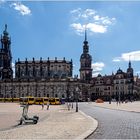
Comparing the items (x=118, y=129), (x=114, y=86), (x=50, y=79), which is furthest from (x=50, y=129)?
(x=114, y=86)

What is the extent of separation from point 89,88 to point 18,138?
166 metres

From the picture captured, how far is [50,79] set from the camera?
17088cm

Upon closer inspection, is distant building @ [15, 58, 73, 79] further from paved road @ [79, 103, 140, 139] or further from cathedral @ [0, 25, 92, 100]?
paved road @ [79, 103, 140, 139]

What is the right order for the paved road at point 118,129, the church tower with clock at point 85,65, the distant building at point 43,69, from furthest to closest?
the distant building at point 43,69
the church tower with clock at point 85,65
the paved road at point 118,129

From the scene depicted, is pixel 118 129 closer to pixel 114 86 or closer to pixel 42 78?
pixel 42 78

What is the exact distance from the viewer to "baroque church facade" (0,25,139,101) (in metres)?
170

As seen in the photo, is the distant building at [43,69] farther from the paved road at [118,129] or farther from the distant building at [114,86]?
the paved road at [118,129]

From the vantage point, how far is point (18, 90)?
173 meters

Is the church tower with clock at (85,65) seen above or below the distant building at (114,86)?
above

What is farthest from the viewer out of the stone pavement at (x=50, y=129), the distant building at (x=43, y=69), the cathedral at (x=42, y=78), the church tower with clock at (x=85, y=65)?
the distant building at (x=43, y=69)

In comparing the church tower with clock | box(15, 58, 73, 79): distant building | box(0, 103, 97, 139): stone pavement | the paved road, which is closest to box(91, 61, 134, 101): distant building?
the church tower with clock

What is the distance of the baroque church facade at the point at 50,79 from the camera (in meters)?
170

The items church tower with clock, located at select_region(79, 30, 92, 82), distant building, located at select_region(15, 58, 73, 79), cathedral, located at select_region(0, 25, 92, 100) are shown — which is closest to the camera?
cathedral, located at select_region(0, 25, 92, 100)

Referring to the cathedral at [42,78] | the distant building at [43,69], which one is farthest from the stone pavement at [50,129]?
the distant building at [43,69]
